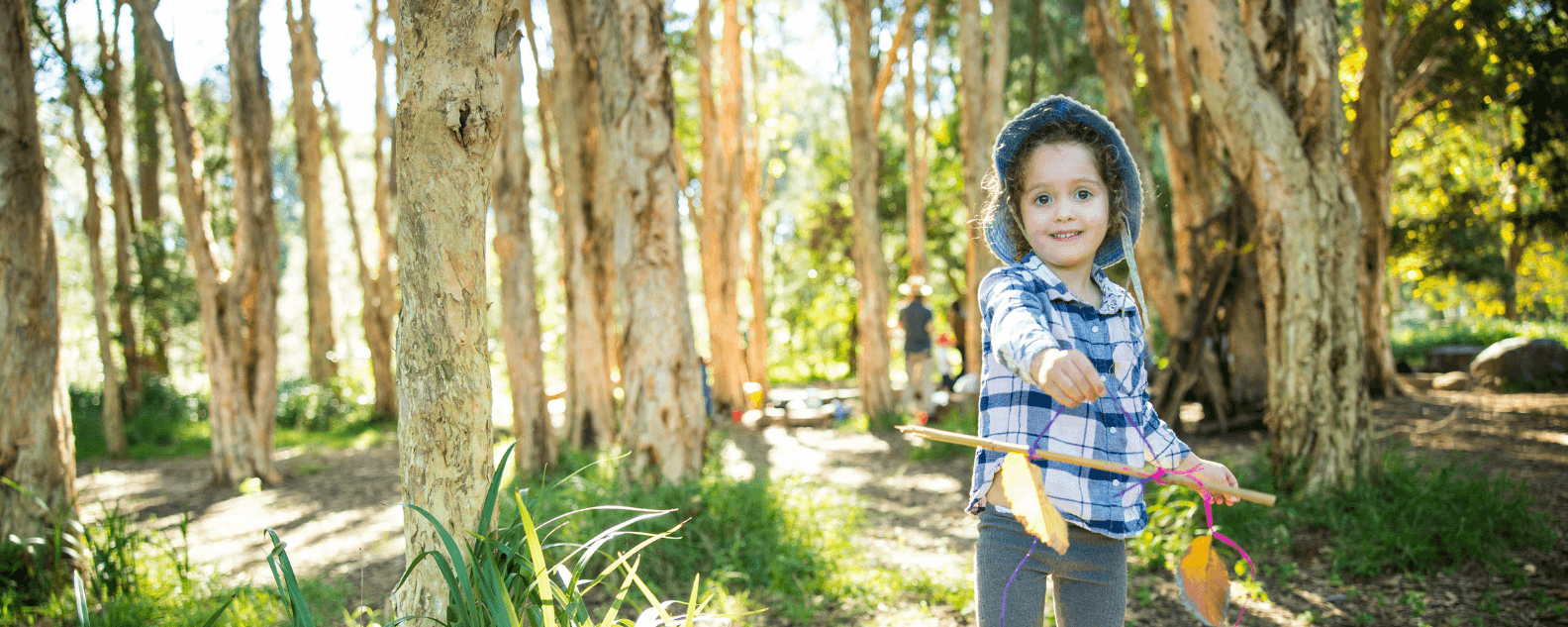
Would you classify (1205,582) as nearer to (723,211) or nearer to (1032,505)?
(1032,505)

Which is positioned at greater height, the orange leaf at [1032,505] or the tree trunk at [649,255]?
the tree trunk at [649,255]

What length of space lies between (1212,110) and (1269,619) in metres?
2.69

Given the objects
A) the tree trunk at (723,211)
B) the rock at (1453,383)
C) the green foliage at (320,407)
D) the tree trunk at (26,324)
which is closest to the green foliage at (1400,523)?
the tree trunk at (26,324)

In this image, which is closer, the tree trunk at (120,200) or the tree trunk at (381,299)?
the tree trunk at (120,200)

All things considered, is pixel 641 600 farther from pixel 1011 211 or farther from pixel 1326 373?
pixel 1326 373

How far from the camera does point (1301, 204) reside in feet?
14.8

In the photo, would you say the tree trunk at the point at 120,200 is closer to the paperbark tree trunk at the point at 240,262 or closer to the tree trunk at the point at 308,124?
the tree trunk at the point at 308,124

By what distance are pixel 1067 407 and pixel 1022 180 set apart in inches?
21.4

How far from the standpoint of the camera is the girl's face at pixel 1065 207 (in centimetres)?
181

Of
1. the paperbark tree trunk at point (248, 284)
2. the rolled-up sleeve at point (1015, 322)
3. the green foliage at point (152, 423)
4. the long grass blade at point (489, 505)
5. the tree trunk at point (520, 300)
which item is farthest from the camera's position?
the green foliage at point (152, 423)

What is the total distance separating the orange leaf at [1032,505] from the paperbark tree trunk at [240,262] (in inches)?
304

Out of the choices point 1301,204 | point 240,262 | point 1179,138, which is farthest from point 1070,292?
point 240,262

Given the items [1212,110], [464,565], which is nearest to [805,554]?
[464,565]

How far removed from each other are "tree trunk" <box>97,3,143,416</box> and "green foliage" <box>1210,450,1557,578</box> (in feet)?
36.3
